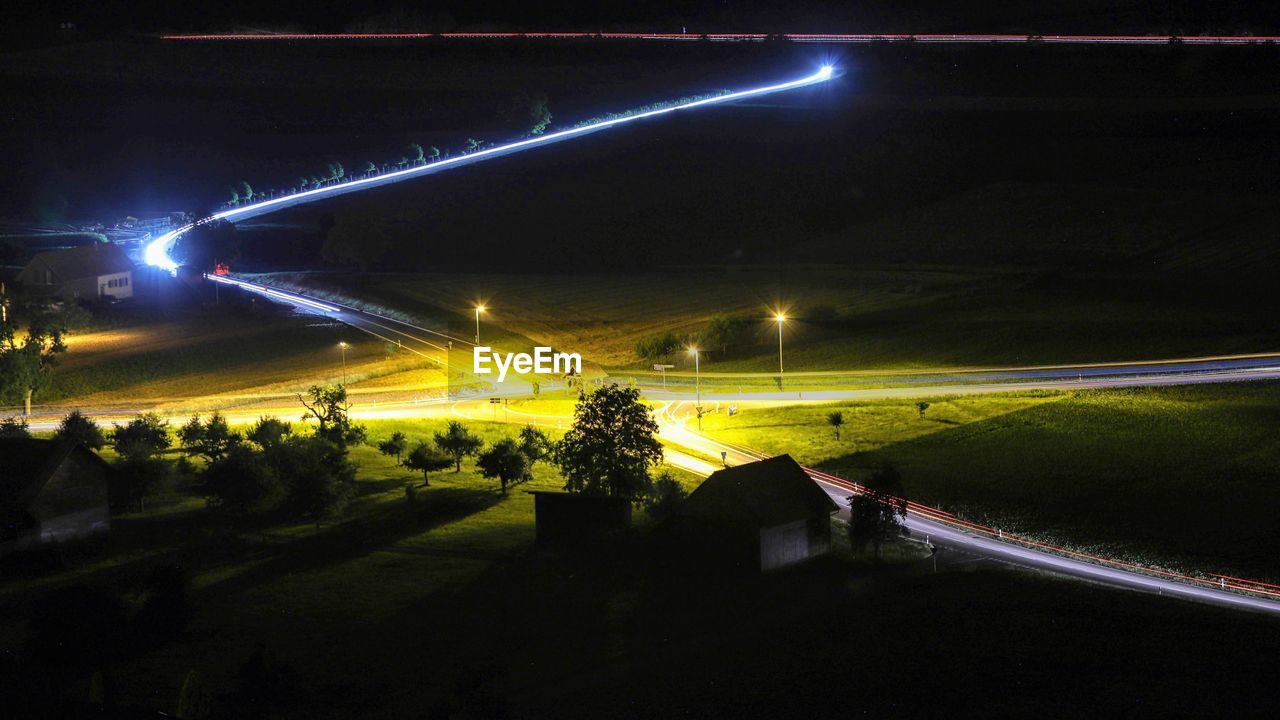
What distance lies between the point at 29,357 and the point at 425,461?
61.4 feet

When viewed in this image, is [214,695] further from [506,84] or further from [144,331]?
[506,84]

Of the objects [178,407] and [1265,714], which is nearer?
[1265,714]

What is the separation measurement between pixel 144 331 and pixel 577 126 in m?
42.5

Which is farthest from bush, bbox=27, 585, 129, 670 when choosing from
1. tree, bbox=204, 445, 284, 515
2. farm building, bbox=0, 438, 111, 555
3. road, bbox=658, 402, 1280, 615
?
road, bbox=658, 402, 1280, 615

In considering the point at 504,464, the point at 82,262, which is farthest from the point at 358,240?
the point at 504,464

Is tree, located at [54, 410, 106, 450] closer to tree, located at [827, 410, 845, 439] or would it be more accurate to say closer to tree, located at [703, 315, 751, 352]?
tree, located at [827, 410, 845, 439]

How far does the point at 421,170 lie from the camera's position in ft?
275

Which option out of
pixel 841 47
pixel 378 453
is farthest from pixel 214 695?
pixel 841 47

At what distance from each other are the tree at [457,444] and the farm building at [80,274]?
32.7m

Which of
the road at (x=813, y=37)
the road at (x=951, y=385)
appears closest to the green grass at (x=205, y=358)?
the road at (x=951, y=385)

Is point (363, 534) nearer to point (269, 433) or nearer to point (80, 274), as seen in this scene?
point (269, 433)

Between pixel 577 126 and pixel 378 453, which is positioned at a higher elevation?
pixel 577 126

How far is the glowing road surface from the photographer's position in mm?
73562

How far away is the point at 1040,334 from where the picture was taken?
162 feet
